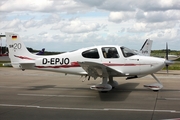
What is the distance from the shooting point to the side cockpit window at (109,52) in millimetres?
11031

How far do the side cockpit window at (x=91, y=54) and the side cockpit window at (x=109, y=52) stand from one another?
319 mm

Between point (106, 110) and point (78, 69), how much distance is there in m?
4.08

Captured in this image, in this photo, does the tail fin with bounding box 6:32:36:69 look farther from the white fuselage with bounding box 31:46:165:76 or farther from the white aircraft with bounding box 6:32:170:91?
the white fuselage with bounding box 31:46:165:76

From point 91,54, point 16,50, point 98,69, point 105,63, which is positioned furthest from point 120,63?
point 16,50

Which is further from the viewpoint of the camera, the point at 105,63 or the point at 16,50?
the point at 16,50

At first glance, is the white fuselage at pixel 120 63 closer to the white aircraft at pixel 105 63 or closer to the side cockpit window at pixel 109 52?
the white aircraft at pixel 105 63

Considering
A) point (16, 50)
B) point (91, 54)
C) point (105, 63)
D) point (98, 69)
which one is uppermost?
point (16, 50)

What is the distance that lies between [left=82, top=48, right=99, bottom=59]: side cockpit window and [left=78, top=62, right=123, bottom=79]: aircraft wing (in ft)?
3.37

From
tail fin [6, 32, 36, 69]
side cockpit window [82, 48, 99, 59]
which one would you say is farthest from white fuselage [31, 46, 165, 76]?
tail fin [6, 32, 36, 69]

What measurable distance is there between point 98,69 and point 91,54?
5.37 ft

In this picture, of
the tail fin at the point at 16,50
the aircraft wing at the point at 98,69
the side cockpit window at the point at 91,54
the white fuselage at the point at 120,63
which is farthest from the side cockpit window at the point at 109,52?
the tail fin at the point at 16,50

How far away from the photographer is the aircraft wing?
360 inches

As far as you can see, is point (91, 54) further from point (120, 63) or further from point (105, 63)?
point (120, 63)

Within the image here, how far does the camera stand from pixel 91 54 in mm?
11234
